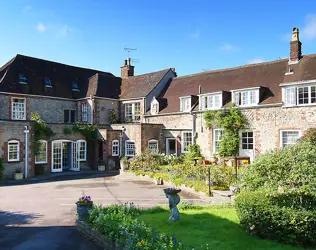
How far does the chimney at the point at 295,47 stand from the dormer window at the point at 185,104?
9.36m

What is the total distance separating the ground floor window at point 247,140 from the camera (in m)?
24.2

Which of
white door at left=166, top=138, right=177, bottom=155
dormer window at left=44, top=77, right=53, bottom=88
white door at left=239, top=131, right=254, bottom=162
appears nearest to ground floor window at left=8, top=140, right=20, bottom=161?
dormer window at left=44, top=77, right=53, bottom=88

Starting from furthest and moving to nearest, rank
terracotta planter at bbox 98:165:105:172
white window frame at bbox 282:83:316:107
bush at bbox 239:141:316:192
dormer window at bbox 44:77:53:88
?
dormer window at bbox 44:77:53:88, terracotta planter at bbox 98:165:105:172, white window frame at bbox 282:83:316:107, bush at bbox 239:141:316:192

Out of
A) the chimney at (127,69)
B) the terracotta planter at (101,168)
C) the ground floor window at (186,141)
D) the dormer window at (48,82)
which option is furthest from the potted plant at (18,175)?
the chimney at (127,69)

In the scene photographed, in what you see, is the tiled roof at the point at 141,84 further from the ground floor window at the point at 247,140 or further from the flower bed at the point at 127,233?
the flower bed at the point at 127,233

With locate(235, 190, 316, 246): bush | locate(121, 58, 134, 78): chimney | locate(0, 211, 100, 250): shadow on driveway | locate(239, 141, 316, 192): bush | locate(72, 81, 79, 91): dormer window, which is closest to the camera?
locate(239, 141, 316, 192): bush

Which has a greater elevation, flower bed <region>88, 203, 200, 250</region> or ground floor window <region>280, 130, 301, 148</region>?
ground floor window <region>280, 130, 301, 148</region>

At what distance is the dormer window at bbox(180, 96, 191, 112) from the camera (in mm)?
28516

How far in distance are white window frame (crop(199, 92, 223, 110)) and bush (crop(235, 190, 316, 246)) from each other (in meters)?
17.4

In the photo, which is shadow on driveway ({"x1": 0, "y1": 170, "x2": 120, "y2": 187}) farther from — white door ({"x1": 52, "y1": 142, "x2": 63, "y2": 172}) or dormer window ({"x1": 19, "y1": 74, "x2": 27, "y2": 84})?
dormer window ({"x1": 19, "y1": 74, "x2": 27, "y2": 84})

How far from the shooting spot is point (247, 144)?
2436 centimetres

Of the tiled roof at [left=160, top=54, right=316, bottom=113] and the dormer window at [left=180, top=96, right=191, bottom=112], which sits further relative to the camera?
the dormer window at [left=180, top=96, right=191, bottom=112]

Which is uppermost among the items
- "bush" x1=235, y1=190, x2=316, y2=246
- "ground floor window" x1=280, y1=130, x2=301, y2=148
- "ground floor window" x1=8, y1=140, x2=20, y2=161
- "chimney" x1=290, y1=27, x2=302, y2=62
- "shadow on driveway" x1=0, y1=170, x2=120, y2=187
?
"chimney" x1=290, y1=27, x2=302, y2=62

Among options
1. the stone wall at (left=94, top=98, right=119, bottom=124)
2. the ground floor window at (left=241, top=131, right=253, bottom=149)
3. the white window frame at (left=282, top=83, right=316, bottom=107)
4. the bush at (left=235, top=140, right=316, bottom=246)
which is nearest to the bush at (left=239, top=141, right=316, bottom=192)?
the bush at (left=235, top=140, right=316, bottom=246)
